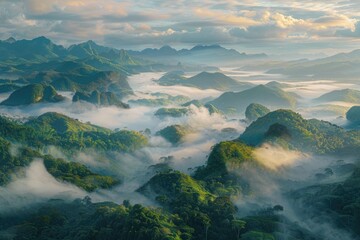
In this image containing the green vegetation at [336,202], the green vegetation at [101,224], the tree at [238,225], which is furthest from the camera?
the green vegetation at [336,202]

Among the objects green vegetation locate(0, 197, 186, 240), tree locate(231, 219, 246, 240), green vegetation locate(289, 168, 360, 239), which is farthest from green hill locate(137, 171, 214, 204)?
green vegetation locate(289, 168, 360, 239)

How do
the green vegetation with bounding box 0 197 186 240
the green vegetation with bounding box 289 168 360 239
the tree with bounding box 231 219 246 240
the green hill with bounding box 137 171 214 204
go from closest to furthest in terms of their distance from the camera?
1. the green vegetation with bounding box 0 197 186 240
2. the tree with bounding box 231 219 246 240
3. the green vegetation with bounding box 289 168 360 239
4. the green hill with bounding box 137 171 214 204

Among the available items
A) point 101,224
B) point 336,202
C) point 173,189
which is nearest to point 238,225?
point 101,224

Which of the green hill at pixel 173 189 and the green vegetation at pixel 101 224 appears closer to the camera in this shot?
the green vegetation at pixel 101 224

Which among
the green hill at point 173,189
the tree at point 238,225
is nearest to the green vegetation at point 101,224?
the tree at point 238,225

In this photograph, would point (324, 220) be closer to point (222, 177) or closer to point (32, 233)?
point (222, 177)

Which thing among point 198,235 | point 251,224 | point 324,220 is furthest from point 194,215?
point 324,220

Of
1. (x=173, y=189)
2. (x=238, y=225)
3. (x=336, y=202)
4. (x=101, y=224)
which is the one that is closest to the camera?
(x=238, y=225)

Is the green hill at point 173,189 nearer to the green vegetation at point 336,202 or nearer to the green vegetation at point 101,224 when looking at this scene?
the green vegetation at point 101,224

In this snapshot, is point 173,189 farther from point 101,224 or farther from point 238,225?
point 238,225

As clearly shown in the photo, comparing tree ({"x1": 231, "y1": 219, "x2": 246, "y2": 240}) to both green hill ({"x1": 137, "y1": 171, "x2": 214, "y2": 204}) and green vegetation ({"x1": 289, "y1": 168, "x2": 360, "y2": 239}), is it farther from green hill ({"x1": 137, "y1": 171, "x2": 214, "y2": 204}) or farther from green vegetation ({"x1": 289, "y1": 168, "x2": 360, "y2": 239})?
green vegetation ({"x1": 289, "y1": 168, "x2": 360, "y2": 239})

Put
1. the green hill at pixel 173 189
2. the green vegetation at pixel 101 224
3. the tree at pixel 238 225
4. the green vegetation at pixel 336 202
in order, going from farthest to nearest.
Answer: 1. the green hill at pixel 173 189
2. the green vegetation at pixel 336 202
3. the tree at pixel 238 225
4. the green vegetation at pixel 101 224

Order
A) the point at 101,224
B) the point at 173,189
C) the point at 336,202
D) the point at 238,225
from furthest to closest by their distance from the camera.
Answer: the point at 173,189 < the point at 336,202 < the point at 101,224 < the point at 238,225
